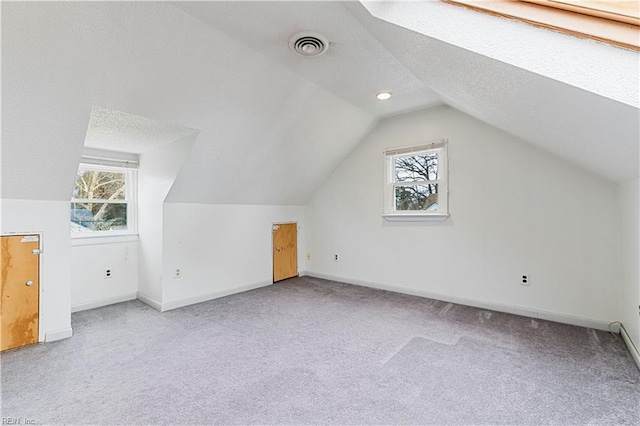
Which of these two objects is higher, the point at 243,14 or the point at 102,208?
the point at 243,14

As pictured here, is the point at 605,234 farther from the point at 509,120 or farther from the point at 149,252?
the point at 149,252

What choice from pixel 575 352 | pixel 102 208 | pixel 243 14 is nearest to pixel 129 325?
pixel 102 208

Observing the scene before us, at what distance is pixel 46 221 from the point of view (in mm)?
2797

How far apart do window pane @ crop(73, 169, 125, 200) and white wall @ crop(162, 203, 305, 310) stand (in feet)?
3.52

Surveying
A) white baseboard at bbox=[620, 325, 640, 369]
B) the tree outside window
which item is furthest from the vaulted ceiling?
white baseboard at bbox=[620, 325, 640, 369]

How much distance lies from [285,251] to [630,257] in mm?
4219

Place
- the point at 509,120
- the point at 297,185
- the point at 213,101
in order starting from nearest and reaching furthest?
1. the point at 509,120
2. the point at 213,101
3. the point at 297,185

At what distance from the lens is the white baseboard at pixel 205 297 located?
368cm

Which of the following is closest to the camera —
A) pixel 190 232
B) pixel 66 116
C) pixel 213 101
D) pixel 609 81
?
pixel 609 81

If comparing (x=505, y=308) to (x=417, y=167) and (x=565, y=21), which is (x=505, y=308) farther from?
(x=565, y=21)

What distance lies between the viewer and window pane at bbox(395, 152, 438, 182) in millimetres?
4051

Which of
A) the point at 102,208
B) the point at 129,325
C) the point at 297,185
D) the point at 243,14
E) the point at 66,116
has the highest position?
the point at 243,14

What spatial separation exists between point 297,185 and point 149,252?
232cm

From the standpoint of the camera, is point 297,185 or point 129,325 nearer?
point 129,325
